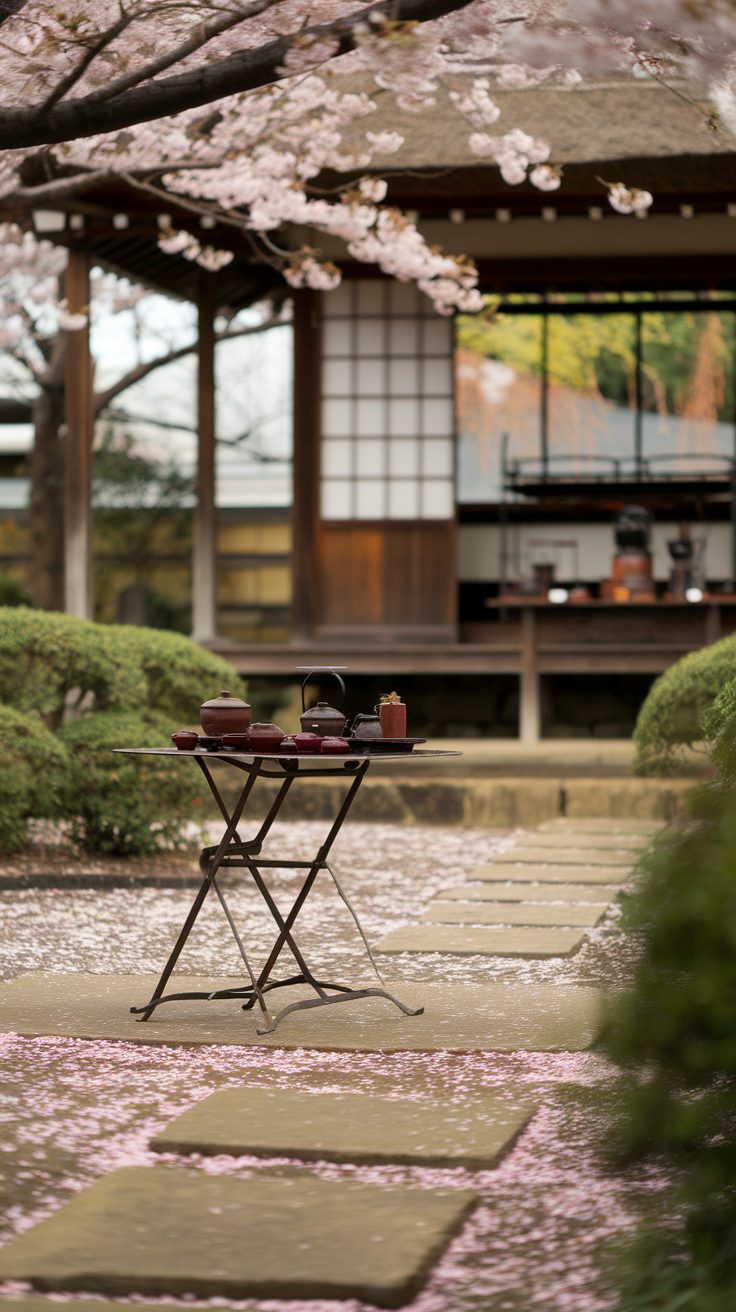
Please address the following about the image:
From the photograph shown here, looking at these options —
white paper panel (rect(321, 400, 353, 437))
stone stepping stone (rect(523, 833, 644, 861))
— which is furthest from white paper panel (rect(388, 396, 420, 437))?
stone stepping stone (rect(523, 833, 644, 861))

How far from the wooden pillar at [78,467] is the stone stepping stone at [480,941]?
5.30 meters

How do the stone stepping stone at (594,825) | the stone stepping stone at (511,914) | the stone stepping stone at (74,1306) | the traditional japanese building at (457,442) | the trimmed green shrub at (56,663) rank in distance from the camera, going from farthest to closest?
the traditional japanese building at (457,442) → the stone stepping stone at (594,825) → the trimmed green shrub at (56,663) → the stone stepping stone at (511,914) → the stone stepping stone at (74,1306)

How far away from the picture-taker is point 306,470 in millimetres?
11609

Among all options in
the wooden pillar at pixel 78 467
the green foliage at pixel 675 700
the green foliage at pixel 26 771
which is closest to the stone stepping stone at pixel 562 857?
the green foliage at pixel 675 700

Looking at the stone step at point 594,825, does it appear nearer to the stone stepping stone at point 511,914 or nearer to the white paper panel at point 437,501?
the stone stepping stone at point 511,914

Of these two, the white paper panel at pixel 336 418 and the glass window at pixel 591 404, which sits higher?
the glass window at pixel 591 404

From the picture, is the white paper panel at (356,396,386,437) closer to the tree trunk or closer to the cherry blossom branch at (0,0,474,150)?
the tree trunk

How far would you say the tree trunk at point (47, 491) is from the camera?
1608 cm

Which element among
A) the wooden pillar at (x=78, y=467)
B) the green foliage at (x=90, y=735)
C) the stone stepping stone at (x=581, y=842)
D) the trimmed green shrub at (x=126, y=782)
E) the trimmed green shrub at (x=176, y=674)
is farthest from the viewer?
the wooden pillar at (x=78, y=467)

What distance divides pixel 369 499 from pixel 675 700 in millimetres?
4095

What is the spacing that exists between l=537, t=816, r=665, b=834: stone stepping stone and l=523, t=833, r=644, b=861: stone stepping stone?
150 millimetres

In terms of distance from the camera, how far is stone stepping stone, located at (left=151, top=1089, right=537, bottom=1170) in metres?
3.17

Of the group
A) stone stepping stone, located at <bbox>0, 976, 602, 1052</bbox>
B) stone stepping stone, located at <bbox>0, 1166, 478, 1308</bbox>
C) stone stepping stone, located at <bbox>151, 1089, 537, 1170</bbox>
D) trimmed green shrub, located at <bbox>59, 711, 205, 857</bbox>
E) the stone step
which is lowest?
the stone step

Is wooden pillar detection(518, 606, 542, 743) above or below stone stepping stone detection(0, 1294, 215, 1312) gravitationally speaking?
above
